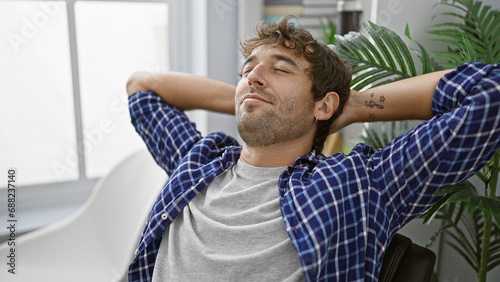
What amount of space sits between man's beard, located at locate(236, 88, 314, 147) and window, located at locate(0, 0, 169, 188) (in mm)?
1289

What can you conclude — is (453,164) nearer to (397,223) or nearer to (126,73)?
(397,223)

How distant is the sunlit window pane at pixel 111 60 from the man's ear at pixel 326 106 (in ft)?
4.47

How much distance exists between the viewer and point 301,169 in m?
1.19

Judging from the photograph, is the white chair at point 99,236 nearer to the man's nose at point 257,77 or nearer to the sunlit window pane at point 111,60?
the sunlit window pane at point 111,60

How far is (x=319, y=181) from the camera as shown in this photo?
1.09m

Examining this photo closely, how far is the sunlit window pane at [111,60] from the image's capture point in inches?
85.7

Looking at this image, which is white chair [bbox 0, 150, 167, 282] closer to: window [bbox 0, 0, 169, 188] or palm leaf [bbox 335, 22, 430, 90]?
window [bbox 0, 0, 169, 188]

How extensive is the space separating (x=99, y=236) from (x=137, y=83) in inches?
29.8

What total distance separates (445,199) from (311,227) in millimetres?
397

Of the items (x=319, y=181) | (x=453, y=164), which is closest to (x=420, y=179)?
(x=453, y=164)

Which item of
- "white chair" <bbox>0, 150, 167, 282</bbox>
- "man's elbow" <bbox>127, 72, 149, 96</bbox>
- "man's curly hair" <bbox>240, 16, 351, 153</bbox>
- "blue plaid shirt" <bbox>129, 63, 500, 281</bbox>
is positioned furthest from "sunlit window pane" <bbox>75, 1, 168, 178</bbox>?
"blue plaid shirt" <bbox>129, 63, 500, 281</bbox>
